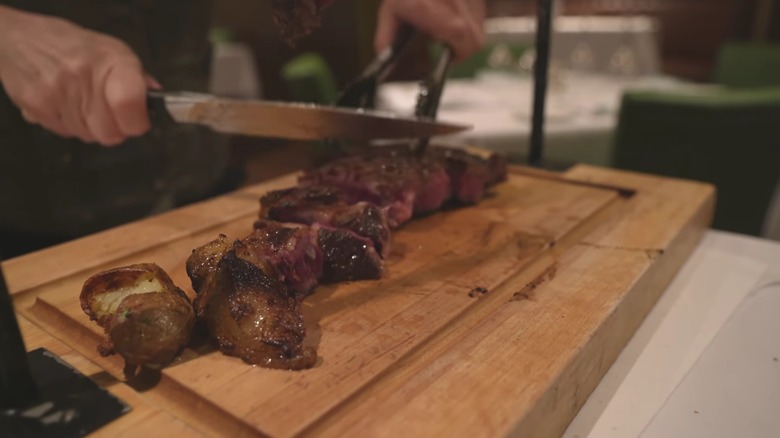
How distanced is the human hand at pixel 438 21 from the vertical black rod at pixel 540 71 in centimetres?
22

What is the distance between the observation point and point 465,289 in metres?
1.28

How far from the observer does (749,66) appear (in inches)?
203

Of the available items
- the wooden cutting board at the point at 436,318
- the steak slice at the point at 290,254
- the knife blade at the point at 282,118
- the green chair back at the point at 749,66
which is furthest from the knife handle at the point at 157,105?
the green chair back at the point at 749,66

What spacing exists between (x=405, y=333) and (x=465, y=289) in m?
0.22

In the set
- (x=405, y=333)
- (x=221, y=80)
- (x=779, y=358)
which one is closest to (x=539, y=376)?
(x=405, y=333)

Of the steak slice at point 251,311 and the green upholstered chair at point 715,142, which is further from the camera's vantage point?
the green upholstered chair at point 715,142

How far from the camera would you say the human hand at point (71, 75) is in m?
1.58

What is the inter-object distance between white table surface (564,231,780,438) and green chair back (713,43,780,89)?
13.2 ft

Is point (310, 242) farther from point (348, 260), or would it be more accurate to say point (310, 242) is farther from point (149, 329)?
point (149, 329)

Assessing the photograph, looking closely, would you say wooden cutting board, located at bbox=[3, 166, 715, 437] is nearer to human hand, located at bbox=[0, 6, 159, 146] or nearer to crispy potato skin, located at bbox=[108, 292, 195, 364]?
crispy potato skin, located at bbox=[108, 292, 195, 364]

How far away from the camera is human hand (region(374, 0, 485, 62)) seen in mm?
1931

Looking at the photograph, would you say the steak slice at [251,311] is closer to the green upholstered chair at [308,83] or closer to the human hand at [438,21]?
the human hand at [438,21]

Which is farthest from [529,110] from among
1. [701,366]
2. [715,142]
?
[701,366]

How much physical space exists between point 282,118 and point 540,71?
3.33 ft
